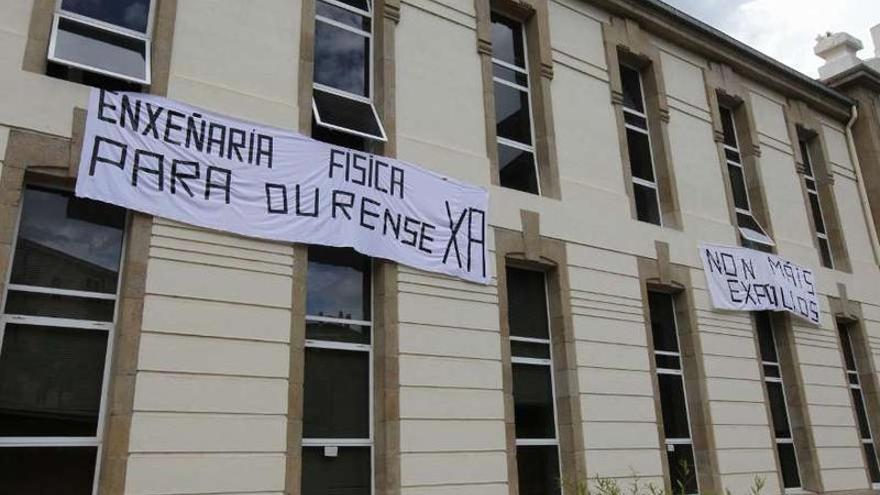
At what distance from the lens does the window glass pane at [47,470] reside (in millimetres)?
6723

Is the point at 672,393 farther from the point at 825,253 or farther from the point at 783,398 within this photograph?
the point at 825,253

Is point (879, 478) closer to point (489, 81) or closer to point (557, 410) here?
point (557, 410)

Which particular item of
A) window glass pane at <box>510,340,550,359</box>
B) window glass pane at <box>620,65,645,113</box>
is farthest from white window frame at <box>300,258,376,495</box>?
window glass pane at <box>620,65,645,113</box>

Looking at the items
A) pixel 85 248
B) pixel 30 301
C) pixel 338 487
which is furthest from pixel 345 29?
pixel 338 487

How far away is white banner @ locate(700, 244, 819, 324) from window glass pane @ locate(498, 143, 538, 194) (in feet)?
13.2

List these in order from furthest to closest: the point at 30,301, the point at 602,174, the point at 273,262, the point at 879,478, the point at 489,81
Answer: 1. the point at 879,478
2. the point at 602,174
3. the point at 489,81
4. the point at 273,262
5. the point at 30,301

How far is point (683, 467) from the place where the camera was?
1180 cm

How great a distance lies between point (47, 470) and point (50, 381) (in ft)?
2.89

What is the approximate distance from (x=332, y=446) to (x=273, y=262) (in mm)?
2394

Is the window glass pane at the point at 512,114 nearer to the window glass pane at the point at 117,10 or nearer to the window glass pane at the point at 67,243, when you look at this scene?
the window glass pane at the point at 117,10

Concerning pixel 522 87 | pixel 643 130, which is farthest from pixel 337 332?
pixel 643 130

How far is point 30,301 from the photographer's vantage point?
7230 mm

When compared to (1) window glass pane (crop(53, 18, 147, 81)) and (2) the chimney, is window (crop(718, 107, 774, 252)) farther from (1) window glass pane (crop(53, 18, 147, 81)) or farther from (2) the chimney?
(1) window glass pane (crop(53, 18, 147, 81))

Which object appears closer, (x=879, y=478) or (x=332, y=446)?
(x=332, y=446)
